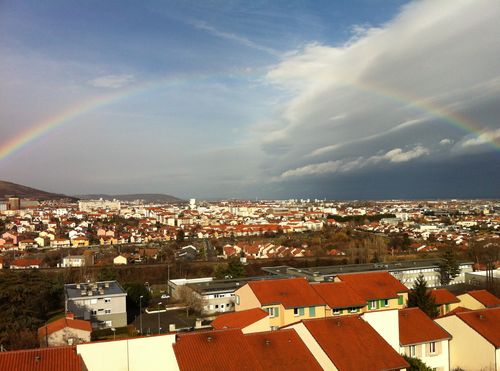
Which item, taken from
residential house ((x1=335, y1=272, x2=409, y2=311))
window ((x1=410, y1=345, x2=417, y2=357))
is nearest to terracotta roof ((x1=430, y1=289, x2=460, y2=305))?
residential house ((x1=335, y1=272, x2=409, y2=311))

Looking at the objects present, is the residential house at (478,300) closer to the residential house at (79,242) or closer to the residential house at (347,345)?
the residential house at (347,345)

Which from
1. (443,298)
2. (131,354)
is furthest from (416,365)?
(443,298)

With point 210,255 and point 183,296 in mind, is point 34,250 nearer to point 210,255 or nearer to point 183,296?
point 210,255

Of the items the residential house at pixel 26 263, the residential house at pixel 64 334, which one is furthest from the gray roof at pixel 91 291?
the residential house at pixel 26 263

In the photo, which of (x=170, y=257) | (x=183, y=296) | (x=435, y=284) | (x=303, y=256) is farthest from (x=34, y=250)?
(x=435, y=284)

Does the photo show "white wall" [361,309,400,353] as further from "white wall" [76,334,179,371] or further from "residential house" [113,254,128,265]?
"residential house" [113,254,128,265]

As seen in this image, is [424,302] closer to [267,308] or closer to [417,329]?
[417,329]

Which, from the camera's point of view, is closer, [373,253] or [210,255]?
[373,253]
